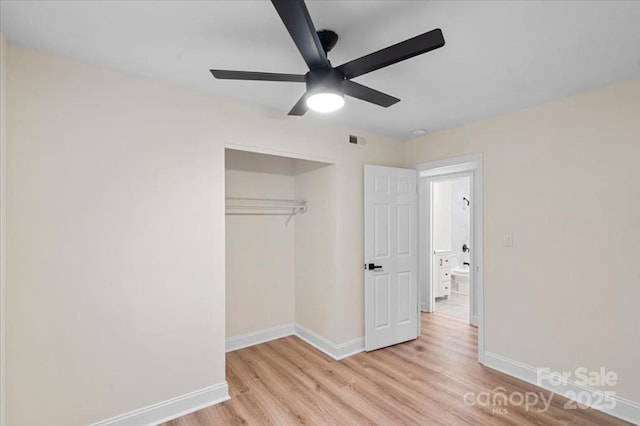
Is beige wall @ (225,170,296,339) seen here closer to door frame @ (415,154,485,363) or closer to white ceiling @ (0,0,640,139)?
white ceiling @ (0,0,640,139)

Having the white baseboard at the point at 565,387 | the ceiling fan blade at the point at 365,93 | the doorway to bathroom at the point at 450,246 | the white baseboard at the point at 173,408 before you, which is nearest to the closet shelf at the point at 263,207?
the white baseboard at the point at 173,408

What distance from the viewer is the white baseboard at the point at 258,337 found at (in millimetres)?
3564

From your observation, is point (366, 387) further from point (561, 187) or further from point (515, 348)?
point (561, 187)

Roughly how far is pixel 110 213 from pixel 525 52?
2912 mm

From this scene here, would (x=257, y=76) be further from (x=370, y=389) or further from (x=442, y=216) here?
(x=442, y=216)

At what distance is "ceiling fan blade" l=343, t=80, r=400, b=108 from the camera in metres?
1.71

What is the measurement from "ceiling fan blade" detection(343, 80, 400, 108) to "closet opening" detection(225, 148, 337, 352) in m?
1.49

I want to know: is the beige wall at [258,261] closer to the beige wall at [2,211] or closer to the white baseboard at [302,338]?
the white baseboard at [302,338]

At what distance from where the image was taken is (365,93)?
1805mm

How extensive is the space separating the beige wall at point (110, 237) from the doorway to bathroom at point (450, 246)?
3.59 meters

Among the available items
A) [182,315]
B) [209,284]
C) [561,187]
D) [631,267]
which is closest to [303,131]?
[209,284]

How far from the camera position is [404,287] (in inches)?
147

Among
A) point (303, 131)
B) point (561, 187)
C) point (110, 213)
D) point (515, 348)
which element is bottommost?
point (515, 348)

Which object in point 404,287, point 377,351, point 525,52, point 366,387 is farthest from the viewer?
point 404,287
